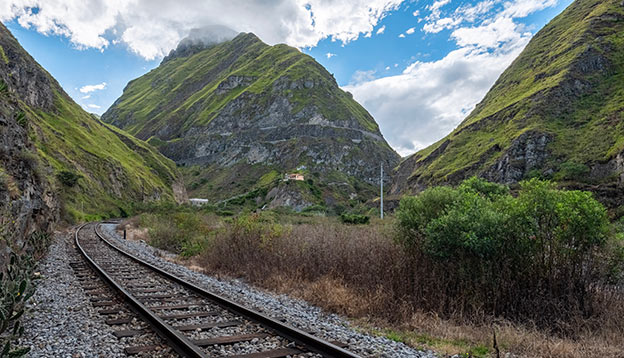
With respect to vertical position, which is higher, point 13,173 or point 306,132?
point 306,132

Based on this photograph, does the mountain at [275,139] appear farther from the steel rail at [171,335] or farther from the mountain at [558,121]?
the steel rail at [171,335]

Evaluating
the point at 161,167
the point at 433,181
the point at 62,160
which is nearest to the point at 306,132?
the point at 161,167

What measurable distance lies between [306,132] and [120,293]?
128 metres

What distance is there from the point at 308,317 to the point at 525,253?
4.50 meters

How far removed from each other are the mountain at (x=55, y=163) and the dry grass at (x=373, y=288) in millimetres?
6161

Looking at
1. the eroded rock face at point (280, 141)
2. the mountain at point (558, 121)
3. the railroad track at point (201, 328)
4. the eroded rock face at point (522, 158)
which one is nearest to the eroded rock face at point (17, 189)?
the railroad track at point (201, 328)

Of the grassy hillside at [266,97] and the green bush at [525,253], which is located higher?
the grassy hillside at [266,97]

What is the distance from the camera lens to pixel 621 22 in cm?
8412

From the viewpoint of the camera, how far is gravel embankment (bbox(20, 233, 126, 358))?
477 centimetres

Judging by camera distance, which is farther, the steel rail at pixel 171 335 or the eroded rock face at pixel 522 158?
the eroded rock face at pixel 522 158

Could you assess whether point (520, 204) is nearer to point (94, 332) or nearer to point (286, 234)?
point (286, 234)

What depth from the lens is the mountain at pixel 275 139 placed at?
113438 millimetres

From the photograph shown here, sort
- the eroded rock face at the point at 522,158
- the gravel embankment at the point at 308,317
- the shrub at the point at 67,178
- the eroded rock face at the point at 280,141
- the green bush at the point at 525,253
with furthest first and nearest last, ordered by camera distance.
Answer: the eroded rock face at the point at 280,141 < the eroded rock face at the point at 522,158 < the shrub at the point at 67,178 < the green bush at the point at 525,253 < the gravel embankment at the point at 308,317

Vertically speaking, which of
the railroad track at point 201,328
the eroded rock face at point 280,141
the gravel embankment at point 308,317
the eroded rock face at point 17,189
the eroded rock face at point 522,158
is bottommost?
the gravel embankment at point 308,317
